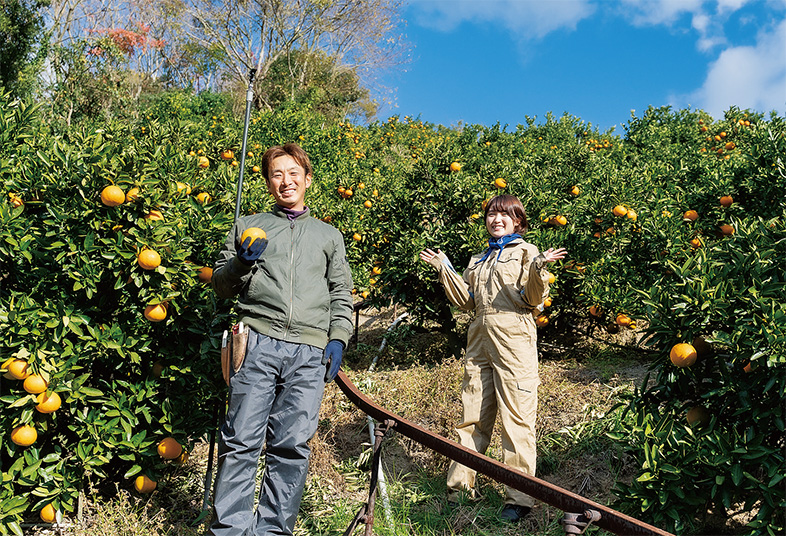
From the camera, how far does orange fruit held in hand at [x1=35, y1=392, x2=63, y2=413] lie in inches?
99.0

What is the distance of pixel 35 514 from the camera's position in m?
2.80

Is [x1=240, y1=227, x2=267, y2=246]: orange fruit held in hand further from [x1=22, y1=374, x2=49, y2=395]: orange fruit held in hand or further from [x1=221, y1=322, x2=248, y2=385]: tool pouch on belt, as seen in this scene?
[x1=22, y1=374, x2=49, y2=395]: orange fruit held in hand

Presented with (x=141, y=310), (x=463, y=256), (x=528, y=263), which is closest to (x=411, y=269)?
(x=463, y=256)

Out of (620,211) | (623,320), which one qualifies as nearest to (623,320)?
(623,320)

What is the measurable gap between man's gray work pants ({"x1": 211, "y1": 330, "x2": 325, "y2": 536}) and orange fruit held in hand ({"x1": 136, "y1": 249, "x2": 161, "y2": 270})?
22.3 inches

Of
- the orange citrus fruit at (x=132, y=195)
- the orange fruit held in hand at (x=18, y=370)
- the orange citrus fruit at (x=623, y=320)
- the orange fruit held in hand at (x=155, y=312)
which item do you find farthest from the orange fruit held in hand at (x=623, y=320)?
the orange fruit held in hand at (x=18, y=370)

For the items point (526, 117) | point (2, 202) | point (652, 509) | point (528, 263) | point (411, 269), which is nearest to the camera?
point (652, 509)

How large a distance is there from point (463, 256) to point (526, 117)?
8254 millimetres

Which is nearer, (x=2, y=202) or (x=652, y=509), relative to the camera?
(x=652, y=509)

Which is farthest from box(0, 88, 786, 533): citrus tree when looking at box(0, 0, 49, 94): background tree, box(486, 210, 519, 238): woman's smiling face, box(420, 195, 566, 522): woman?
box(0, 0, 49, 94): background tree

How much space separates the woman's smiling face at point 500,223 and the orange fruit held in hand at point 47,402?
224cm

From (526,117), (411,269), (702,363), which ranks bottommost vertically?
(702,363)

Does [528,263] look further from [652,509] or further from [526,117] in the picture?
[526,117]

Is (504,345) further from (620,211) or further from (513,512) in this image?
(620,211)
